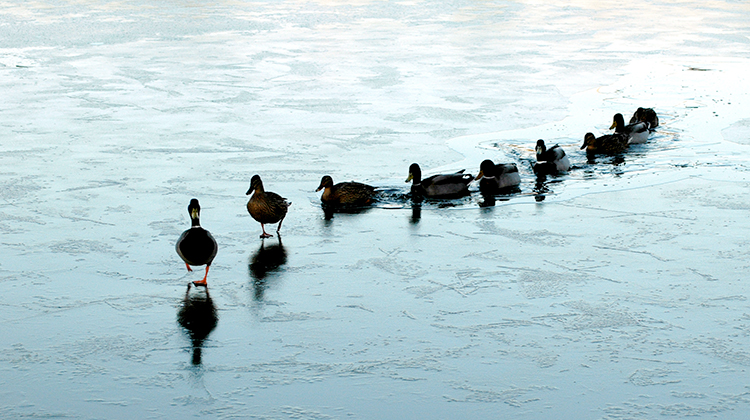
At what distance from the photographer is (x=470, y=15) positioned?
27547 millimetres

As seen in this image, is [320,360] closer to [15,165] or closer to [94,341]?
[94,341]

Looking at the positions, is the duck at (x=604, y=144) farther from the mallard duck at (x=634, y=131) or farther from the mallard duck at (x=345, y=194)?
the mallard duck at (x=345, y=194)

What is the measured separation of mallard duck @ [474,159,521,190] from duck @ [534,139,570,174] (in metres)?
0.76

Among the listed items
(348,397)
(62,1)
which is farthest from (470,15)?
(348,397)

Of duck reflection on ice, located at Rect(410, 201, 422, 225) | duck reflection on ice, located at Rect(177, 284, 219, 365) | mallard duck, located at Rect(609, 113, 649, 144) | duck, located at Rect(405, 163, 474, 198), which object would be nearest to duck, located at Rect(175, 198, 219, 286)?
duck reflection on ice, located at Rect(177, 284, 219, 365)

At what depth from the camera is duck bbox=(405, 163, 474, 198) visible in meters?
9.11

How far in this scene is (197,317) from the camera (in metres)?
5.98

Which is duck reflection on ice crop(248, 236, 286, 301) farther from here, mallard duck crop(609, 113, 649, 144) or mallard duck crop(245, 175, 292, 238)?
mallard duck crop(609, 113, 649, 144)

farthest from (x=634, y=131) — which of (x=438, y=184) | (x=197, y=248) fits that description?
(x=197, y=248)

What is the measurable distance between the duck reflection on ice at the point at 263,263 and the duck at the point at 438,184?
76.4 inches

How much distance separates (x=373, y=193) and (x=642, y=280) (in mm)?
3254

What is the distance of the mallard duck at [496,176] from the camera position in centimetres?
955

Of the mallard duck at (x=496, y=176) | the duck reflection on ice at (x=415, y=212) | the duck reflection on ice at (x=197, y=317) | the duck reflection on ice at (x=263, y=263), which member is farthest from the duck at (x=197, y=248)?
the mallard duck at (x=496, y=176)

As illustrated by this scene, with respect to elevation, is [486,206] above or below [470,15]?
below
